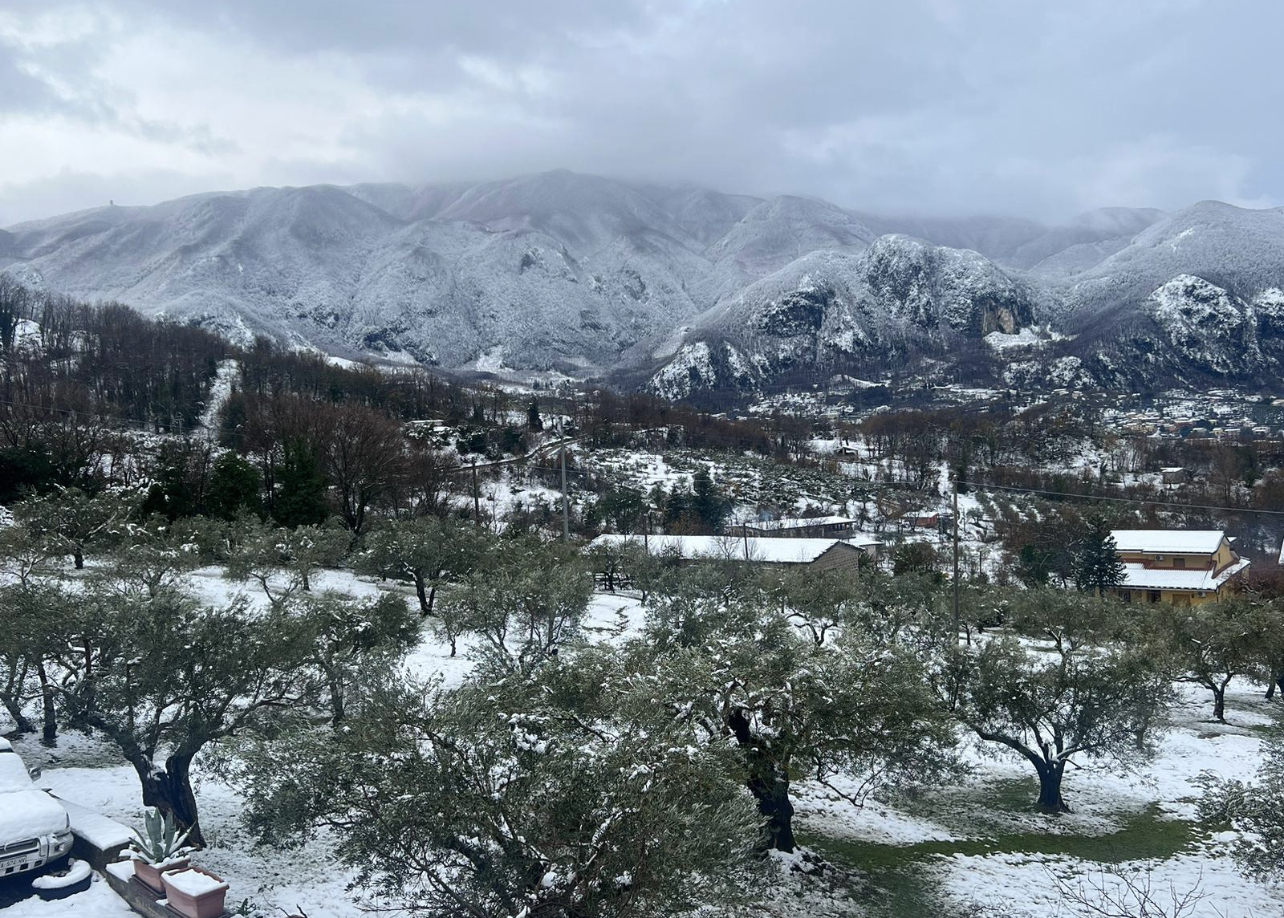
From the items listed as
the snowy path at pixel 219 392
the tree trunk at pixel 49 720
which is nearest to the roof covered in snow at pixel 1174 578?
the tree trunk at pixel 49 720

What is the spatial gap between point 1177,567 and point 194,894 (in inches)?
2929

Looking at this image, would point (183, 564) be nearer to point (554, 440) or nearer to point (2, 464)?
point (2, 464)

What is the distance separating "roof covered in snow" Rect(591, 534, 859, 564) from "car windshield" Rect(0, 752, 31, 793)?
46.0 m

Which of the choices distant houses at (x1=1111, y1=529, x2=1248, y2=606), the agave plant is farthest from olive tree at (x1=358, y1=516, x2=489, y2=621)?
distant houses at (x1=1111, y1=529, x2=1248, y2=606)

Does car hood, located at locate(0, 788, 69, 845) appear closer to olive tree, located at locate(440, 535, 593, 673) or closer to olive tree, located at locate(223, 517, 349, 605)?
olive tree, located at locate(440, 535, 593, 673)

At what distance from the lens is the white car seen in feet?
34.8

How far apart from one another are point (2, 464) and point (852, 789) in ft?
156

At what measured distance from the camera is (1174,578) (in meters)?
63.5

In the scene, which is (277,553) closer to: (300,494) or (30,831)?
(300,494)

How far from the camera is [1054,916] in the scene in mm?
13914

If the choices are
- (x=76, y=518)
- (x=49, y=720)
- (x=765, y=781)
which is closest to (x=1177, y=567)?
(x=765, y=781)

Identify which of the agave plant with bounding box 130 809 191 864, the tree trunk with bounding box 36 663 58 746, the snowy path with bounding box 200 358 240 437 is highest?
the snowy path with bounding box 200 358 240 437

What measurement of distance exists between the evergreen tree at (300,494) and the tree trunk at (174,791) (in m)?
37.2

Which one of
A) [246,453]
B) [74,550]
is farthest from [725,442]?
[74,550]
